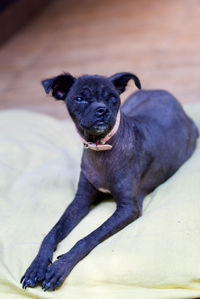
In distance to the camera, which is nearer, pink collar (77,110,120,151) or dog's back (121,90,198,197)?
pink collar (77,110,120,151)

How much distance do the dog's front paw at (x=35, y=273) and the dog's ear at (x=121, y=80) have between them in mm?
998

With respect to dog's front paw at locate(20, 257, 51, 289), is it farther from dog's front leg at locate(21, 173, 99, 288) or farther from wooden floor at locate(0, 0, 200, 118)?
wooden floor at locate(0, 0, 200, 118)

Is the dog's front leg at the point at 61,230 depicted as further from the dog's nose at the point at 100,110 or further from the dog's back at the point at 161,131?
the dog's nose at the point at 100,110

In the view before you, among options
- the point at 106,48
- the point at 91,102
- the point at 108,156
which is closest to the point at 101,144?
the point at 108,156

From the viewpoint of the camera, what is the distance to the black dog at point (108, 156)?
2.67 metres

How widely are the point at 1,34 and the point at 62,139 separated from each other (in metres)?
3.68

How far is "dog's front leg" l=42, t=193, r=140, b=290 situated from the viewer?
251 cm

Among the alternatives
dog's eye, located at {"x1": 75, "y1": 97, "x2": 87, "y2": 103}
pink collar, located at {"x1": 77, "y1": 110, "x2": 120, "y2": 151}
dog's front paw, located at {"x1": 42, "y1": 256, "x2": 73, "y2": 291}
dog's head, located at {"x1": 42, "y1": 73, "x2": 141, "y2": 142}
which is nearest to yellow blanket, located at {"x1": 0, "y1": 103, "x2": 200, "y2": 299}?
dog's front paw, located at {"x1": 42, "y1": 256, "x2": 73, "y2": 291}

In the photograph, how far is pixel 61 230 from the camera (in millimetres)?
2893

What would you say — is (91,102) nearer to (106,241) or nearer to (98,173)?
(98,173)

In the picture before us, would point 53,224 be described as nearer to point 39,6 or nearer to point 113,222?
point 113,222

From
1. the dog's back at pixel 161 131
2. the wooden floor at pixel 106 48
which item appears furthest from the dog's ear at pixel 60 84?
the wooden floor at pixel 106 48

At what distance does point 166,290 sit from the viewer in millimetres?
2465

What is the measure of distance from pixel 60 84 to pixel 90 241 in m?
0.85
